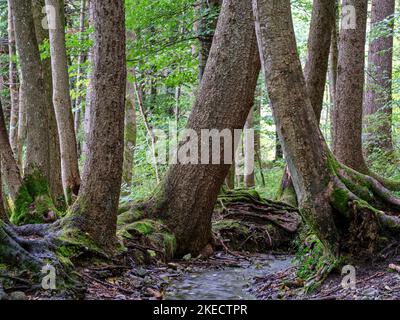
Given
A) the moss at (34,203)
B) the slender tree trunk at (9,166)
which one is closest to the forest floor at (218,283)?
the moss at (34,203)

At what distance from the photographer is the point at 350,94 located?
37.0 ft

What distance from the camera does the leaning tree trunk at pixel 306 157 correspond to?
5.96 m

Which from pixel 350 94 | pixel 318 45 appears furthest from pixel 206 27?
pixel 350 94

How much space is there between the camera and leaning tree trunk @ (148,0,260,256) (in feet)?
28.7

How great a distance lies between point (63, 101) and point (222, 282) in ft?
21.0

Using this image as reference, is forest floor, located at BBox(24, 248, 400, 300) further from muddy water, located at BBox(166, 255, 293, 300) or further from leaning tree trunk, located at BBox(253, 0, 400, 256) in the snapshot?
leaning tree trunk, located at BBox(253, 0, 400, 256)

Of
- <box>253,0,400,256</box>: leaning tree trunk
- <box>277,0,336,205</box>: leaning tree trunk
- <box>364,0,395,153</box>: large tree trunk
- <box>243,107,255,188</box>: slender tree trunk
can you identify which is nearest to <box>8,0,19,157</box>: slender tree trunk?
<box>243,107,255,188</box>: slender tree trunk

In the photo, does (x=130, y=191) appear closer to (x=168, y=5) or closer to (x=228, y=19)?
(x=168, y=5)

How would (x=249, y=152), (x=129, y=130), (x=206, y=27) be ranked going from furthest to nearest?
(x=249, y=152)
(x=129, y=130)
(x=206, y=27)

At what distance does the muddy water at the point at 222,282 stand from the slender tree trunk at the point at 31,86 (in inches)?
159

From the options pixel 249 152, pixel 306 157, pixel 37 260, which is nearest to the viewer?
pixel 37 260

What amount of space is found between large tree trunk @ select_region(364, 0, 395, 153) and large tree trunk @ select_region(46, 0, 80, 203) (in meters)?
9.00

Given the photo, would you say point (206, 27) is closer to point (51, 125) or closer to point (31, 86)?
point (51, 125)

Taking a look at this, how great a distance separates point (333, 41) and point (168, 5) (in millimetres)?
4449
